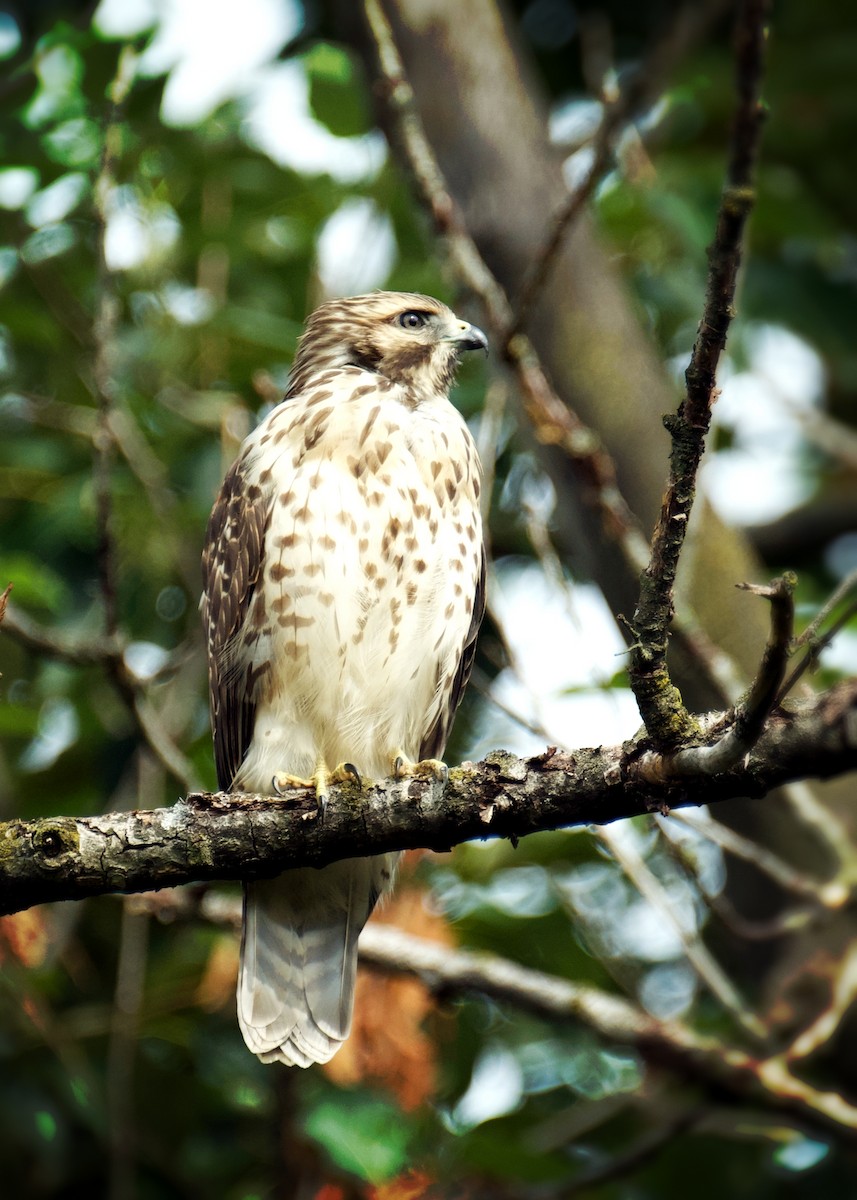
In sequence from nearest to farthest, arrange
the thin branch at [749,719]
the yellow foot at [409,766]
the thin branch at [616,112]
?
the thin branch at [749,719]
the thin branch at [616,112]
the yellow foot at [409,766]

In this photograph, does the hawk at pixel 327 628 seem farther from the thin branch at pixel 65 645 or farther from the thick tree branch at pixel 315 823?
the thick tree branch at pixel 315 823

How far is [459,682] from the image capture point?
4555 millimetres

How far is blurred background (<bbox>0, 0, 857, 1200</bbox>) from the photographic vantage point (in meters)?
4.61

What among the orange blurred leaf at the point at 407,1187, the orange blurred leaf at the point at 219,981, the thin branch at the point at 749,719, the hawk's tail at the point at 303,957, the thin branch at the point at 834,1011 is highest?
the thin branch at the point at 749,719

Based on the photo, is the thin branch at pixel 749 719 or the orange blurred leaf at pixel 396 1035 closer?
the thin branch at pixel 749 719

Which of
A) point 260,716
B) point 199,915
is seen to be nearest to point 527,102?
point 260,716

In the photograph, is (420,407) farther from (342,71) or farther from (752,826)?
(342,71)

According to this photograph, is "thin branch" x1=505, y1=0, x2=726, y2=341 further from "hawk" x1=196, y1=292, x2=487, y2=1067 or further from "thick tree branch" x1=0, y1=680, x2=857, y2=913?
"thick tree branch" x1=0, y1=680, x2=857, y2=913

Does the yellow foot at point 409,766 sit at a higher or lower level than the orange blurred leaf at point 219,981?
higher

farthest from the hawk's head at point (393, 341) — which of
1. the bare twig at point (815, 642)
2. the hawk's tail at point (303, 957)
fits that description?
the bare twig at point (815, 642)

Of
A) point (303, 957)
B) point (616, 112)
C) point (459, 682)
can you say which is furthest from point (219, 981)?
point (616, 112)

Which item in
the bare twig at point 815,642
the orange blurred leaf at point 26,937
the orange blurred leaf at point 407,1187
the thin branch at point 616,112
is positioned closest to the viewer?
the bare twig at point 815,642

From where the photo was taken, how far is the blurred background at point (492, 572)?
4609mm

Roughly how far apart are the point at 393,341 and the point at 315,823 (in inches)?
86.2
